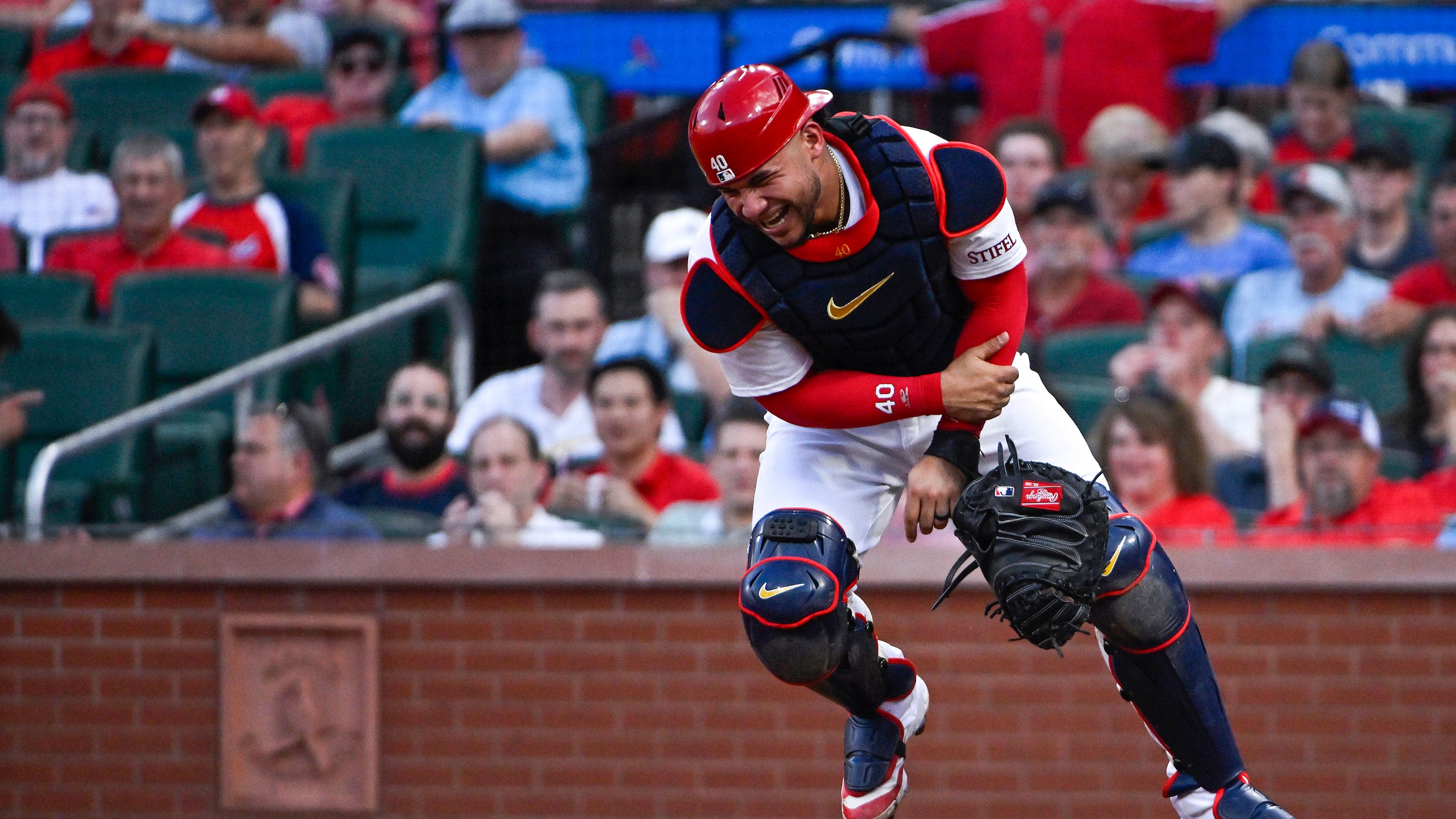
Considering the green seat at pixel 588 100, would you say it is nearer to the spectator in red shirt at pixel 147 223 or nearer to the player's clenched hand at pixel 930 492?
the spectator in red shirt at pixel 147 223

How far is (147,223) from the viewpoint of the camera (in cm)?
743

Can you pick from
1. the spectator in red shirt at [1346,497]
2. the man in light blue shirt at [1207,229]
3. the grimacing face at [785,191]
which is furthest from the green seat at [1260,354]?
the grimacing face at [785,191]

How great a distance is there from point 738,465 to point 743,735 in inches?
37.6

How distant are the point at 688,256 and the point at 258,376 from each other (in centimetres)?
191

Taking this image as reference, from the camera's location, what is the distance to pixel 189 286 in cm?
709

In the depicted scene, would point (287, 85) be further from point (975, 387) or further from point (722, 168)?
point (975, 387)

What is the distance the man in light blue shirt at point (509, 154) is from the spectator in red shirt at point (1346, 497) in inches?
124

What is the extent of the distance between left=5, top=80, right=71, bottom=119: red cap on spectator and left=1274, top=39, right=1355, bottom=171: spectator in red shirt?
542cm

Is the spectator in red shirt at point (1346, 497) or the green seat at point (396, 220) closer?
the spectator in red shirt at point (1346, 497)

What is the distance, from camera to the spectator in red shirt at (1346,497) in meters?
5.75

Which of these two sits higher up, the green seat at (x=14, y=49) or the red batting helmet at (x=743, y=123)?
the green seat at (x=14, y=49)

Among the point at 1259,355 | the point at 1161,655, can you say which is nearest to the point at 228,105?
the point at 1259,355

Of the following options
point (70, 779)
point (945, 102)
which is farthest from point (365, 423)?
point (945, 102)

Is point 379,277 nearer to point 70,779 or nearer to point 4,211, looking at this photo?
point 4,211
